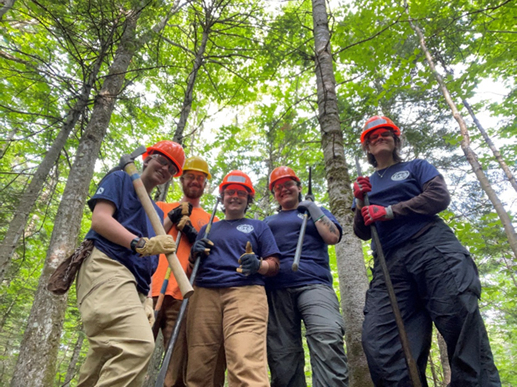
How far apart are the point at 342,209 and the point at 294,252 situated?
1.35 metres

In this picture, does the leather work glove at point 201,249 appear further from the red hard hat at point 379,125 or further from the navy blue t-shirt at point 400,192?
the red hard hat at point 379,125

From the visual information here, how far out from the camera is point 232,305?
9.14ft

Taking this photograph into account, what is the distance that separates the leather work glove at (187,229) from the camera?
365 cm

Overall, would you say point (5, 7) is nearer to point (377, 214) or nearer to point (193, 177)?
point (193, 177)

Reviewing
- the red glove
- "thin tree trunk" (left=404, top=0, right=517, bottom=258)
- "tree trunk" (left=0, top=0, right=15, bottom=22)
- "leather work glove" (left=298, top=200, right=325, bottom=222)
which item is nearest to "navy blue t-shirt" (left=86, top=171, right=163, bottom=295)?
"leather work glove" (left=298, top=200, right=325, bottom=222)

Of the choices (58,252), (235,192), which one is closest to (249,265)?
(235,192)

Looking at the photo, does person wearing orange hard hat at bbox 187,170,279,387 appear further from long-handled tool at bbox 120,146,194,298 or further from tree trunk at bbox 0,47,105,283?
tree trunk at bbox 0,47,105,283

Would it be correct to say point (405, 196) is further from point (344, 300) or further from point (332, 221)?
point (344, 300)

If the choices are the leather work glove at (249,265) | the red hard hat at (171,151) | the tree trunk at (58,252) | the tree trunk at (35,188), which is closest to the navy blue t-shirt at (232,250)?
the leather work glove at (249,265)

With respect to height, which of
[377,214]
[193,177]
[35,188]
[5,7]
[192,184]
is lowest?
[377,214]

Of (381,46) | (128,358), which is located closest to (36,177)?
(128,358)

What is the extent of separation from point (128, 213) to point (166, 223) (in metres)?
1.16

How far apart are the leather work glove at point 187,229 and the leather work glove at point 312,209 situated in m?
1.36

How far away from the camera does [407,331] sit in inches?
103
